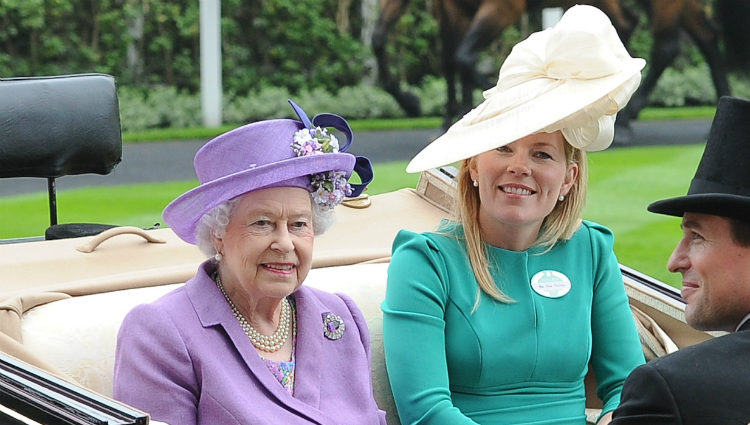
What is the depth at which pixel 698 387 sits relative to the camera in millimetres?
1814

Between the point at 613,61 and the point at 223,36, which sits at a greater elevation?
the point at 613,61

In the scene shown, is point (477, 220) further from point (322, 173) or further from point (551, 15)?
point (551, 15)

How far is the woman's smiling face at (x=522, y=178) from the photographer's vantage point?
2.70m

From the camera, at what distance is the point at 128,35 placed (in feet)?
48.3

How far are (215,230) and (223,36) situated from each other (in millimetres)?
13463

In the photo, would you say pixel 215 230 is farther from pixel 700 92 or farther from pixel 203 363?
pixel 700 92

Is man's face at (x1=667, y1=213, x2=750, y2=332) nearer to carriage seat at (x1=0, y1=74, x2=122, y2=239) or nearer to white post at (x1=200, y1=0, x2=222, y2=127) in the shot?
carriage seat at (x1=0, y1=74, x2=122, y2=239)

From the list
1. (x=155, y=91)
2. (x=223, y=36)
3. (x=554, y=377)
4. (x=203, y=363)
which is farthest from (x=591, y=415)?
(x=223, y=36)

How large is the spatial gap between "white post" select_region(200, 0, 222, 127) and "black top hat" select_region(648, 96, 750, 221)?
11.3m

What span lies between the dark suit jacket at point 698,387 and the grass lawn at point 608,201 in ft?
15.8

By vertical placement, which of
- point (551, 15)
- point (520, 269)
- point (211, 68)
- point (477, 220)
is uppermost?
point (477, 220)

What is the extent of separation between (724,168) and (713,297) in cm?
23

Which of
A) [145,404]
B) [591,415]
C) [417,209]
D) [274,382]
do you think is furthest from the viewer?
[417,209]

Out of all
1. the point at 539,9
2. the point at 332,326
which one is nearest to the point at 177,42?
the point at 539,9
